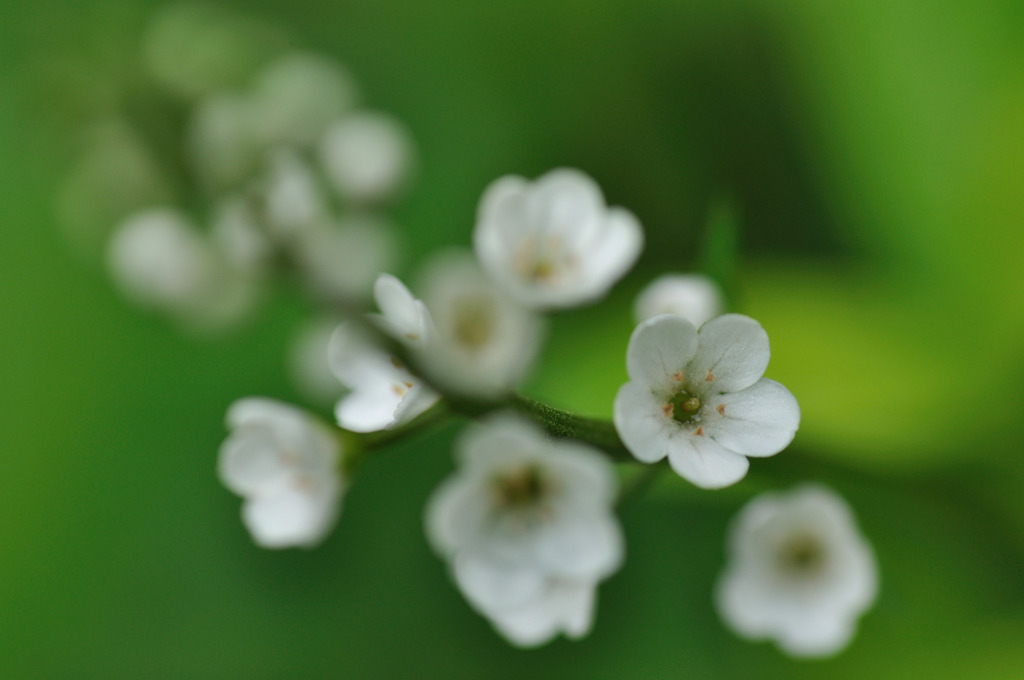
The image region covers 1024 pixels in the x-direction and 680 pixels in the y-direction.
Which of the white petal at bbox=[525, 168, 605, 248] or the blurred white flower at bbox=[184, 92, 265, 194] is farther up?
the white petal at bbox=[525, 168, 605, 248]

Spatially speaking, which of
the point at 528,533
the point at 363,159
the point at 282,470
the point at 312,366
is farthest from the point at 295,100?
the point at 528,533

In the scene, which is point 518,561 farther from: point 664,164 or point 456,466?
point 664,164

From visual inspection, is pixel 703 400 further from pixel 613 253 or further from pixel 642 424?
pixel 613 253

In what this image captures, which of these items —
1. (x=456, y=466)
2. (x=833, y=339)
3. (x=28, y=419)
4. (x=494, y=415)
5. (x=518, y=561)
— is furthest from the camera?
(x=28, y=419)

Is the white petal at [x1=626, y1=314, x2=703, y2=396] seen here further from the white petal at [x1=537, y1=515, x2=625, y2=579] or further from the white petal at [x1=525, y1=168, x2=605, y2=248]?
the white petal at [x1=525, y1=168, x2=605, y2=248]

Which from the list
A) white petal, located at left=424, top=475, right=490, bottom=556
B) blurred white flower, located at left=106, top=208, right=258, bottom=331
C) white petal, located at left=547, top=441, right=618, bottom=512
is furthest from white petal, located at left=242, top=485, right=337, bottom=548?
blurred white flower, located at left=106, top=208, right=258, bottom=331

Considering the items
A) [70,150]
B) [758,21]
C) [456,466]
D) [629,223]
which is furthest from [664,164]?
[70,150]
